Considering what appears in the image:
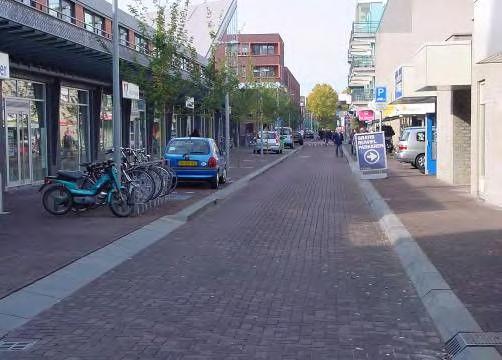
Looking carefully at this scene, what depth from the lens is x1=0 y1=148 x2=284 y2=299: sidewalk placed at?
8453 mm

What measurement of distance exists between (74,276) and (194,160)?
1240cm

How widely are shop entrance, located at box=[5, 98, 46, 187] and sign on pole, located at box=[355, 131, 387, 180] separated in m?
10.7

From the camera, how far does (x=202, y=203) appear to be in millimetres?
16250

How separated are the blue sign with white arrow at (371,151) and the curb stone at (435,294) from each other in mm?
11881

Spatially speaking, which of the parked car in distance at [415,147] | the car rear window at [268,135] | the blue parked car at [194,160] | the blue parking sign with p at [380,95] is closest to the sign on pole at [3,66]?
the blue parked car at [194,160]

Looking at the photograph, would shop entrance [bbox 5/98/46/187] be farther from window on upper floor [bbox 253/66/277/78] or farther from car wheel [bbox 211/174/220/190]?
window on upper floor [bbox 253/66/277/78]

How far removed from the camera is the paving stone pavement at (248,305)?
561 centimetres

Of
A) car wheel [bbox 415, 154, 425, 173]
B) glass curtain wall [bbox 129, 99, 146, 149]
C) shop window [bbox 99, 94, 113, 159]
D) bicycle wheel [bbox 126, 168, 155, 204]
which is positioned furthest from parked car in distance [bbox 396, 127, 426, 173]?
bicycle wheel [bbox 126, 168, 155, 204]

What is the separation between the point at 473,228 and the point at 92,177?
7523 mm

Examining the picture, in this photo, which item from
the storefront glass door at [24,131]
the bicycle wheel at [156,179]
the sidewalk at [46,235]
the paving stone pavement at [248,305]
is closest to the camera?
the paving stone pavement at [248,305]

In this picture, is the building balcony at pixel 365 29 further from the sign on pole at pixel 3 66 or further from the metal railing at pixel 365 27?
the sign on pole at pixel 3 66

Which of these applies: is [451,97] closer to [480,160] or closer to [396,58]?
[480,160]

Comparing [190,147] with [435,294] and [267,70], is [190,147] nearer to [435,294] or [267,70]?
[435,294]

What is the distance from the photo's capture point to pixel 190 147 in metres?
21.0
